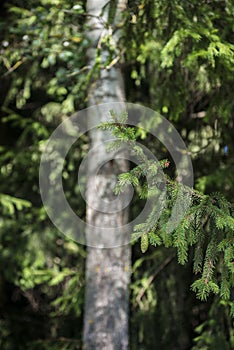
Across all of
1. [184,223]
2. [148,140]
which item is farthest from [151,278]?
[184,223]

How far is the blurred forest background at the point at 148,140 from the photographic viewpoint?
3.34 meters

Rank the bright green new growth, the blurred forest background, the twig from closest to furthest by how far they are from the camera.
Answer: the bright green new growth → the blurred forest background → the twig

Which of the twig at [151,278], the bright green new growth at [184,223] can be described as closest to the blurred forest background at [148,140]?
the twig at [151,278]

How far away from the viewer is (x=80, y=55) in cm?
406

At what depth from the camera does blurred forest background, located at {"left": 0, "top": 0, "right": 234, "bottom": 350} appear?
3.34 meters

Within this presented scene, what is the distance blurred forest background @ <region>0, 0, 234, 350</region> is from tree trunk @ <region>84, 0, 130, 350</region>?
20 cm

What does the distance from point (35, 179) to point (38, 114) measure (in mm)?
771

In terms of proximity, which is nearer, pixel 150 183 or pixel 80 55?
pixel 150 183

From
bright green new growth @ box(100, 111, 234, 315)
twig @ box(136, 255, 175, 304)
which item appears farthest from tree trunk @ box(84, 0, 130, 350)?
bright green new growth @ box(100, 111, 234, 315)

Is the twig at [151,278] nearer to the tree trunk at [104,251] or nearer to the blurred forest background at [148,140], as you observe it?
the blurred forest background at [148,140]

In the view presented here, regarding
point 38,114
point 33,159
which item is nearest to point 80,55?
point 33,159

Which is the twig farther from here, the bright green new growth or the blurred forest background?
the bright green new growth

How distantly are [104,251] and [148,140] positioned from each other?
1358 millimetres

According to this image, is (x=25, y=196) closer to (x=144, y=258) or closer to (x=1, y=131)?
(x=1, y=131)
